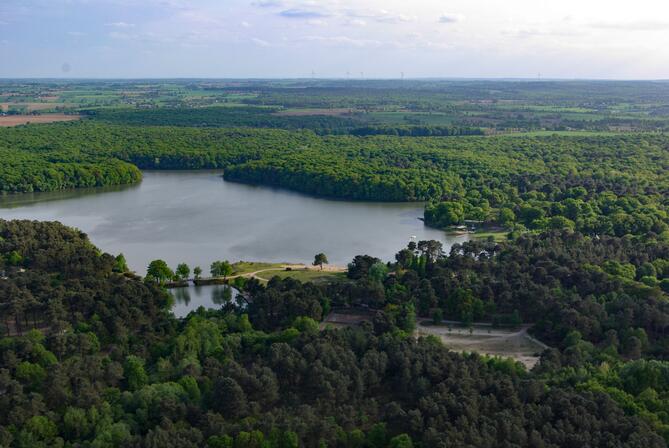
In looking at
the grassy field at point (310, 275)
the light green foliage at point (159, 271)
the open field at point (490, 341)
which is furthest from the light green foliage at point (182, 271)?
the open field at point (490, 341)

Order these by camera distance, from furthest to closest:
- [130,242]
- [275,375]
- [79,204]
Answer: [79,204]
[130,242]
[275,375]

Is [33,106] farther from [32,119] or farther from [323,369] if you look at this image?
[323,369]

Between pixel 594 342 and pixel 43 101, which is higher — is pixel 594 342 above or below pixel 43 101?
below

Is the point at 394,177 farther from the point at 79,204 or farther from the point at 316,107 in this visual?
the point at 316,107

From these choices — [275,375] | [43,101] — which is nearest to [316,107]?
[43,101]

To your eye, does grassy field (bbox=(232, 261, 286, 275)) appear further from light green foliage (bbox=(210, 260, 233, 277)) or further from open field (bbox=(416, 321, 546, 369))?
open field (bbox=(416, 321, 546, 369))

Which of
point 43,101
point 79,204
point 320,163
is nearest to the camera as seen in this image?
point 79,204

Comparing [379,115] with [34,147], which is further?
[379,115]
